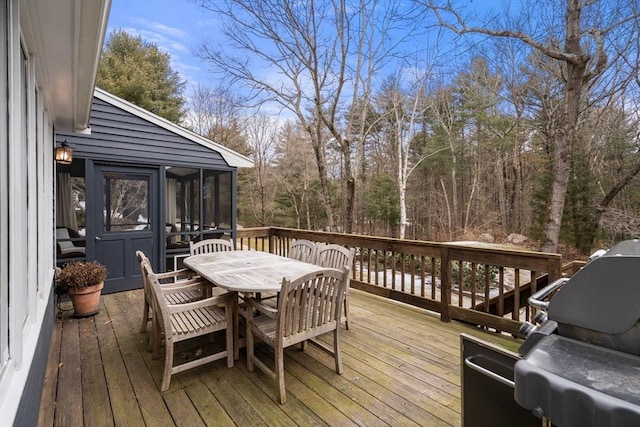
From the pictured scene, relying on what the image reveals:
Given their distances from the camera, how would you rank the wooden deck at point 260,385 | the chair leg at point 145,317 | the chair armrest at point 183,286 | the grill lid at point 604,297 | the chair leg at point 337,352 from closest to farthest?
the grill lid at point 604,297 < the wooden deck at point 260,385 < the chair leg at point 337,352 < the chair armrest at point 183,286 < the chair leg at point 145,317

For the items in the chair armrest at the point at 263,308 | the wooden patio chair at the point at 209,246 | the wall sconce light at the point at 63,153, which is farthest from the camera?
the wooden patio chair at the point at 209,246

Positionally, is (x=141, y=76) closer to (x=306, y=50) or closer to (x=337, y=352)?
(x=306, y=50)

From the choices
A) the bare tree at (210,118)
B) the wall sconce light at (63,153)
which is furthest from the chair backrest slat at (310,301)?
the bare tree at (210,118)

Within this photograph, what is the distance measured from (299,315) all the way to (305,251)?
181 centimetres

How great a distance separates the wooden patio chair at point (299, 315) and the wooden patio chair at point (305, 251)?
1.38 metres

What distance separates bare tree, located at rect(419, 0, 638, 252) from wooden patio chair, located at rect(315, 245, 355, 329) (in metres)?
6.09

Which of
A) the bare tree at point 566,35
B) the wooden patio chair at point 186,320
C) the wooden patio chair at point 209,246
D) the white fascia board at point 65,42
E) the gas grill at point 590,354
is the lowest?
the wooden patio chair at point 186,320

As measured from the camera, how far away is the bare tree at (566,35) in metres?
6.55

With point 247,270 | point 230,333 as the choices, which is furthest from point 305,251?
point 230,333

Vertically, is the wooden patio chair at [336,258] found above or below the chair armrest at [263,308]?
above

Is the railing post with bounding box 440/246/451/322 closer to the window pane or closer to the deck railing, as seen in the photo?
the deck railing

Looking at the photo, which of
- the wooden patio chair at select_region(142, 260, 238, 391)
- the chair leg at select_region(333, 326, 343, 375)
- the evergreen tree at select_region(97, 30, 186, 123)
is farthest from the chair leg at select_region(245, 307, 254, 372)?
the evergreen tree at select_region(97, 30, 186, 123)

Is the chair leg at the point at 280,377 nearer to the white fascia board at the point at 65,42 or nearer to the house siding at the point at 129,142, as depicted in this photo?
the white fascia board at the point at 65,42

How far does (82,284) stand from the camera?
11.6 ft
